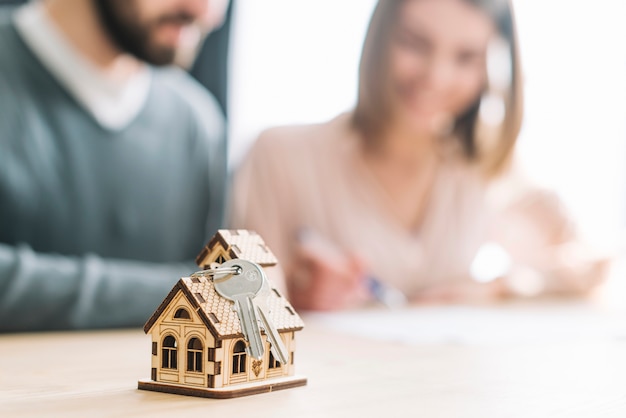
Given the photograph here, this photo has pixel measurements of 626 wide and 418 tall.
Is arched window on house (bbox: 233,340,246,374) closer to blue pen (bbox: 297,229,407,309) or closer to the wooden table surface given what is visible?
the wooden table surface

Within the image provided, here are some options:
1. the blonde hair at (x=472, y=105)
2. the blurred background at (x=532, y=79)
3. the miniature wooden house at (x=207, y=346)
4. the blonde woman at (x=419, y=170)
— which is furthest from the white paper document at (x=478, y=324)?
the blurred background at (x=532, y=79)

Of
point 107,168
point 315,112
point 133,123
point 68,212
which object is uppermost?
point 315,112

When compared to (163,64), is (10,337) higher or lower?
lower

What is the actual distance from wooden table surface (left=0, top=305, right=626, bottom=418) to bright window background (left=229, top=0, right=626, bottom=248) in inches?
43.3

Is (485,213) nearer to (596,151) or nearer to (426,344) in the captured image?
(596,151)

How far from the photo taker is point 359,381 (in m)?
0.61

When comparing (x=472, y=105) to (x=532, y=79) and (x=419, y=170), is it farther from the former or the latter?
(x=532, y=79)

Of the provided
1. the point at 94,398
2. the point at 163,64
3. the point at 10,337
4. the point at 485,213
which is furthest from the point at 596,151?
the point at 94,398

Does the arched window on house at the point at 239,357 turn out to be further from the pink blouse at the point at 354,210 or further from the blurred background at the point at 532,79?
the blurred background at the point at 532,79

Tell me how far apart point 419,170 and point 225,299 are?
139 centimetres

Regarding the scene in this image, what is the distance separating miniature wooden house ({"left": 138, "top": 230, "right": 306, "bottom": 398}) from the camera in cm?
50

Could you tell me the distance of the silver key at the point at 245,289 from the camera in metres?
0.51

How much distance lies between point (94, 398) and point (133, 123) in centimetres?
116

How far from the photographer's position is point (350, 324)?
1129mm
